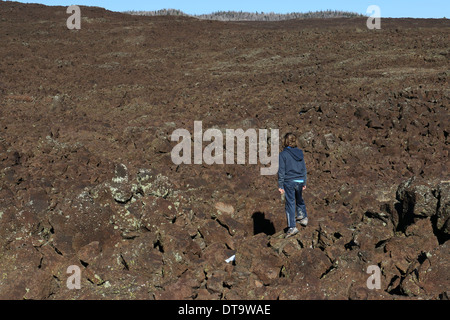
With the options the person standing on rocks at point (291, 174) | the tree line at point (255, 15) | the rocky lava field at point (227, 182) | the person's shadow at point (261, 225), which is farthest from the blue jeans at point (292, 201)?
the tree line at point (255, 15)

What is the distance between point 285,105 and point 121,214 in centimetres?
724

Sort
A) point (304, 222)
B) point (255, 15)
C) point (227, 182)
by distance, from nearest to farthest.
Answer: point (304, 222)
point (227, 182)
point (255, 15)

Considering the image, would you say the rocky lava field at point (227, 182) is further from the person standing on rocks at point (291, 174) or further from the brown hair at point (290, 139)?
the brown hair at point (290, 139)

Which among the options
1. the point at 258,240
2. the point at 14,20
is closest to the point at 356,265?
the point at 258,240

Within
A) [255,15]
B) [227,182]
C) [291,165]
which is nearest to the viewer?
[291,165]

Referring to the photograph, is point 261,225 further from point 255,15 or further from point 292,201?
point 255,15

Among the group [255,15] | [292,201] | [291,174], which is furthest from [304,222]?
[255,15]

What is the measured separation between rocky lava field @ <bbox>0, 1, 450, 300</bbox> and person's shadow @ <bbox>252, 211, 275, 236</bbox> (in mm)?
20

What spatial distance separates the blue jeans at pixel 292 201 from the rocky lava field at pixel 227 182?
223 millimetres

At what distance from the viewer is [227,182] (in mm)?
7363

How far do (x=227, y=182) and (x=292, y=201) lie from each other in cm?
202

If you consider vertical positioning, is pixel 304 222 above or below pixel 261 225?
above

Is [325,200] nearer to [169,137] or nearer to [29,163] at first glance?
[169,137]

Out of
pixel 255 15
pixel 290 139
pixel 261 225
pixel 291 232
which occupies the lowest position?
pixel 261 225
